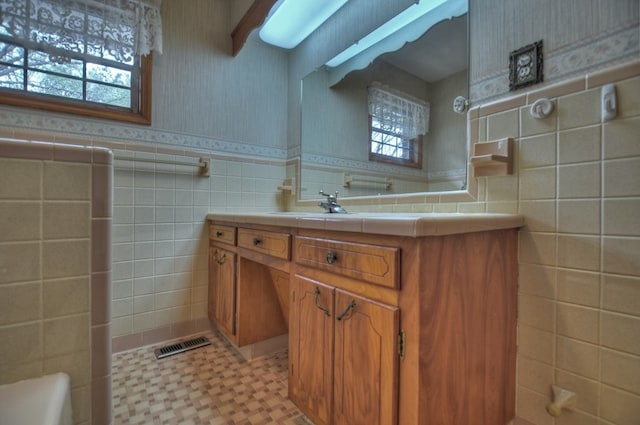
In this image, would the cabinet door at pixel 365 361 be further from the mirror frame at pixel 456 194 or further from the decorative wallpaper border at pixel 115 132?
the decorative wallpaper border at pixel 115 132

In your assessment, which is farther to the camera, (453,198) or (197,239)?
(197,239)

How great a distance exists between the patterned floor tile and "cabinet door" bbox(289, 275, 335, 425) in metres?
0.18

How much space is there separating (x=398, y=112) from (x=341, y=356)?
4.06 ft

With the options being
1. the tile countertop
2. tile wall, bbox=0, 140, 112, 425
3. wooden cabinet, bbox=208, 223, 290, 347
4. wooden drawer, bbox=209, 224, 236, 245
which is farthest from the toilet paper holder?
wooden drawer, bbox=209, 224, 236, 245

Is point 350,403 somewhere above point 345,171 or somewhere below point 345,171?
below

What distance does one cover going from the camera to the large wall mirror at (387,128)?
1273mm

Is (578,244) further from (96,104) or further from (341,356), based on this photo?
(96,104)

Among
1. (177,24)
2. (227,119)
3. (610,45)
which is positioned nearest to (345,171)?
(227,119)

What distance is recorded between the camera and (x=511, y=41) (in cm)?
107

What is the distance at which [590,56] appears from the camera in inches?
35.4

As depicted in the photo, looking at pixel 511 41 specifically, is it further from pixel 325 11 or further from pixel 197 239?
pixel 197 239

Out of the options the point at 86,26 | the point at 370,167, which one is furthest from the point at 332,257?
the point at 86,26

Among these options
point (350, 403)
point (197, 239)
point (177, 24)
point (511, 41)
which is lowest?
point (350, 403)

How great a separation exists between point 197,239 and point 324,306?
4.34 ft
